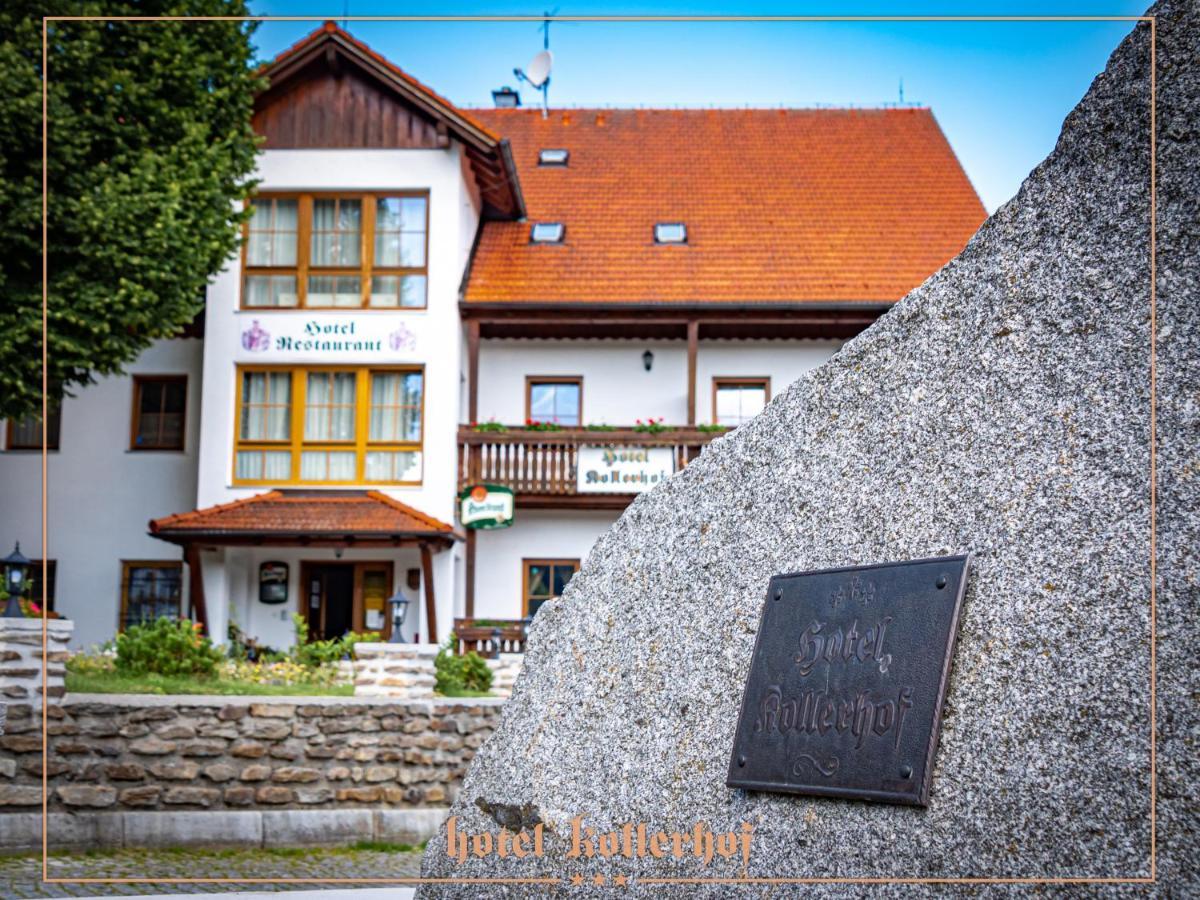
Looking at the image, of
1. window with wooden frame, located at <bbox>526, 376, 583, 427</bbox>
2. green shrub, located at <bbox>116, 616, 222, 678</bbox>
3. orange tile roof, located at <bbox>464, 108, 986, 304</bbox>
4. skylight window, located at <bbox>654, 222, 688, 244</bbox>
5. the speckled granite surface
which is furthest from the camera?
skylight window, located at <bbox>654, 222, 688, 244</bbox>

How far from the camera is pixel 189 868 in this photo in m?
9.64

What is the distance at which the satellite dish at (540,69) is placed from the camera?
84.2ft

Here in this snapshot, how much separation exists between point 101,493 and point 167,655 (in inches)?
360

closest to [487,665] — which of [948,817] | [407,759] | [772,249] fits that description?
[407,759]

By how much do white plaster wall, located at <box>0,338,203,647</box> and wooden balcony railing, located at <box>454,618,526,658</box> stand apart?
16.8ft

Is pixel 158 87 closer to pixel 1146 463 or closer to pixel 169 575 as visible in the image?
pixel 169 575

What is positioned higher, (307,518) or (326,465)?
(326,465)

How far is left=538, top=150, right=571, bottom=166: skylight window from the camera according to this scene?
24984 mm

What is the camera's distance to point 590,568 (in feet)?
15.7

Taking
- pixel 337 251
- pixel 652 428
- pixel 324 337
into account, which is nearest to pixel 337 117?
pixel 337 251

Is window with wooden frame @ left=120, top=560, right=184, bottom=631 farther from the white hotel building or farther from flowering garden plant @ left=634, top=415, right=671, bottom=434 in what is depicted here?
flowering garden plant @ left=634, top=415, right=671, bottom=434

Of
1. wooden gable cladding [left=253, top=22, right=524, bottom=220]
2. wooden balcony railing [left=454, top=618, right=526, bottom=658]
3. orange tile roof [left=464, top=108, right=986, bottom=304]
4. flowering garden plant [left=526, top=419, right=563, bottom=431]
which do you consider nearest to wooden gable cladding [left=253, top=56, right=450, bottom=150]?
wooden gable cladding [left=253, top=22, right=524, bottom=220]

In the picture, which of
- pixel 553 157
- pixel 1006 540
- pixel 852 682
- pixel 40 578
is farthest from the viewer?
pixel 553 157

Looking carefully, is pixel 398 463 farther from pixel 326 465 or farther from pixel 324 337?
pixel 324 337
